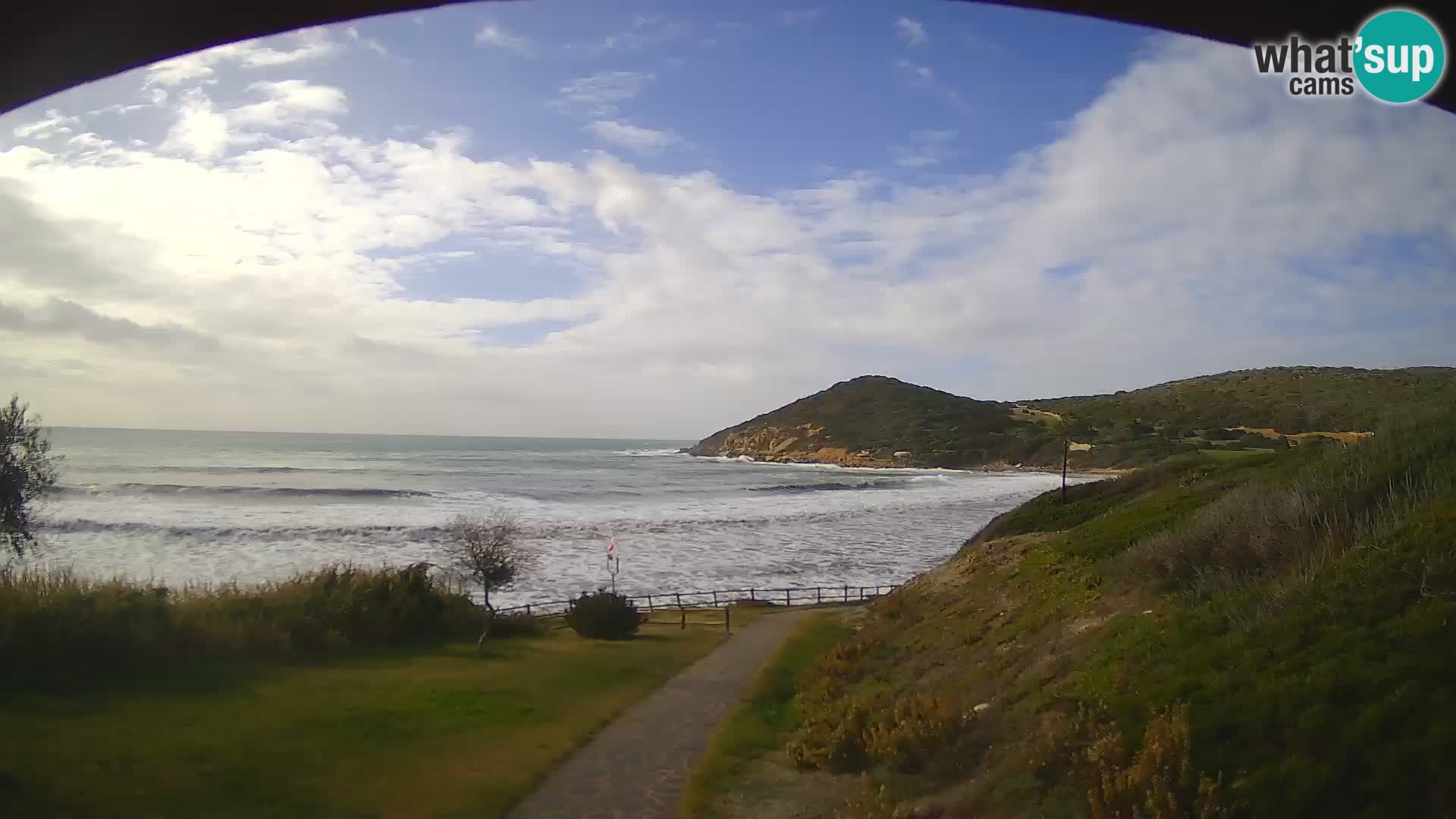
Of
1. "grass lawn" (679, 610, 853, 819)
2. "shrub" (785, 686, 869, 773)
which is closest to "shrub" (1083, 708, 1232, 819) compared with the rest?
"shrub" (785, 686, 869, 773)

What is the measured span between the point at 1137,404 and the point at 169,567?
81129mm

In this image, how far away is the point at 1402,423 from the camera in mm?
10695

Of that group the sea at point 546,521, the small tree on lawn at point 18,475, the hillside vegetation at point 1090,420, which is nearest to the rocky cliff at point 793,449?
the hillside vegetation at point 1090,420

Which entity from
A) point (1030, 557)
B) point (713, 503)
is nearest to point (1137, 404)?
point (713, 503)

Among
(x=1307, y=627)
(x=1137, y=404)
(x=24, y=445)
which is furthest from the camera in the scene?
(x=1137, y=404)

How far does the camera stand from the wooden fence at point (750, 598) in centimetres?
3206

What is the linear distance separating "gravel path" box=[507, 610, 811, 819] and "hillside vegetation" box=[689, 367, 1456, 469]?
10691 mm

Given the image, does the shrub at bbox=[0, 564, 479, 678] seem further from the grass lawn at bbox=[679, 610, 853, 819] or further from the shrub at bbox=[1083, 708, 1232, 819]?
the shrub at bbox=[1083, 708, 1232, 819]

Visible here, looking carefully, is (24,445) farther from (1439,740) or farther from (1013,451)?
(1013,451)

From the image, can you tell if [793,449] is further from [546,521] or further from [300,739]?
[300,739]

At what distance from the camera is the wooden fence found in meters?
32.1

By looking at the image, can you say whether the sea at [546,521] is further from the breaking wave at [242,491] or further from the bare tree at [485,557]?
the bare tree at [485,557]

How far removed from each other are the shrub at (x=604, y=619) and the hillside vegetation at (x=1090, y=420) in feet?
59.0

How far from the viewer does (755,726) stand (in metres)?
13.9
